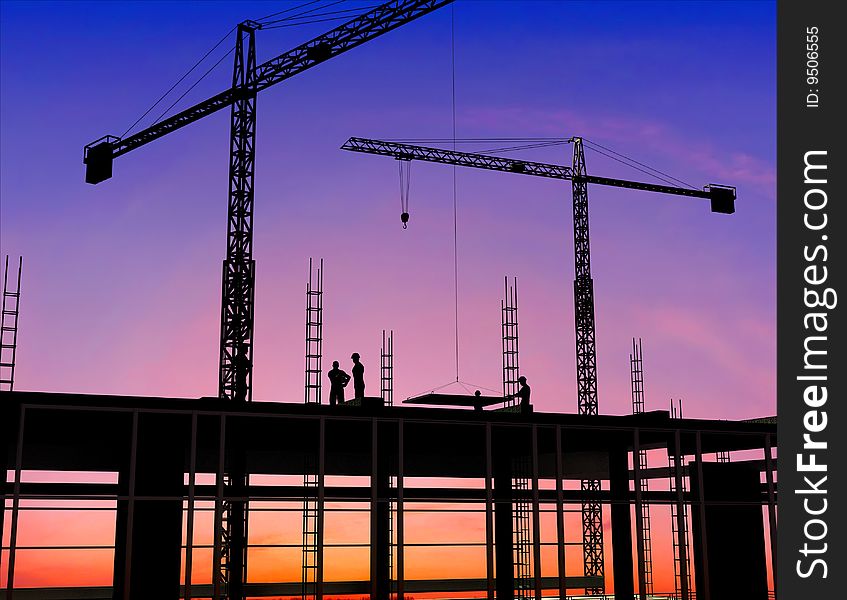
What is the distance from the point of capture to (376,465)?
3556 centimetres

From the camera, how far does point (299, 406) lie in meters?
35.7

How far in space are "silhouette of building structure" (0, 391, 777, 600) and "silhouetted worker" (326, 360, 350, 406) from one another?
2033 millimetres

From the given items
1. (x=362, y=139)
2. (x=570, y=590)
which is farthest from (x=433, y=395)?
(x=362, y=139)

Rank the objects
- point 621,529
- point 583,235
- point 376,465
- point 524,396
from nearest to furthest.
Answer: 1. point 376,465
2. point 524,396
3. point 621,529
4. point 583,235

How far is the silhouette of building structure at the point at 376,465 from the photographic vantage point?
33875 millimetres

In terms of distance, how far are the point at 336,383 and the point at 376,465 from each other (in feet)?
33.9

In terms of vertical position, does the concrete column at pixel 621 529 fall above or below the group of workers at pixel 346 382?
below

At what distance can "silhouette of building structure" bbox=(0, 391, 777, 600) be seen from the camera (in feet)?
111

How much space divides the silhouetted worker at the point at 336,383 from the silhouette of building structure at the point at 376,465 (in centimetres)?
203

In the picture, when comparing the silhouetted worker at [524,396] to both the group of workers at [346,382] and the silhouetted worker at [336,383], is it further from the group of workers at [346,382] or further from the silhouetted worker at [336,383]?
the silhouetted worker at [336,383]
